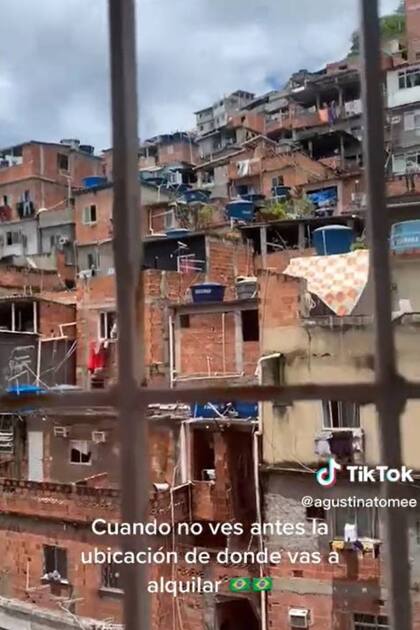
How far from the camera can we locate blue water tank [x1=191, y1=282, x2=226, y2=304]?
5.74 m

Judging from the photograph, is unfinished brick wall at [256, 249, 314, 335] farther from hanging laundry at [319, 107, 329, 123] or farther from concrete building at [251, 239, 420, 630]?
hanging laundry at [319, 107, 329, 123]

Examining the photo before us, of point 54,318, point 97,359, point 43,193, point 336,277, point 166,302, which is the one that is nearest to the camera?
point 336,277

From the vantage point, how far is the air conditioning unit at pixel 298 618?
4.20 m

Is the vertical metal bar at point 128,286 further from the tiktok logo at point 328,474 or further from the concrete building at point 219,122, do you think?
Result: the concrete building at point 219,122

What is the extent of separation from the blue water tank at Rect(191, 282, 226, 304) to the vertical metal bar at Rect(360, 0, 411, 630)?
5.27m

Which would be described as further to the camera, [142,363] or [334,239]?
[334,239]

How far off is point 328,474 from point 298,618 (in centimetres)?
82

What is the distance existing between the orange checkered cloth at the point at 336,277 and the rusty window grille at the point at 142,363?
319 centimetres

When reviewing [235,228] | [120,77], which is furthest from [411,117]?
[120,77]

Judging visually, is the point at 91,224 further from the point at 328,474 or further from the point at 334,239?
the point at 328,474

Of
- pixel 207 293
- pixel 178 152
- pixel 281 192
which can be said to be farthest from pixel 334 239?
pixel 178 152

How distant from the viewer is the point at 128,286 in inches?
15.9

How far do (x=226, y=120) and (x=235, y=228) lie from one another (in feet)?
30.4

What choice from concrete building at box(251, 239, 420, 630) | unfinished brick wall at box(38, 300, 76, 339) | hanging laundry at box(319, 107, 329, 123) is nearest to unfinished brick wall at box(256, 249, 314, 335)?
concrete building at box(251, 239, 420, 630)
